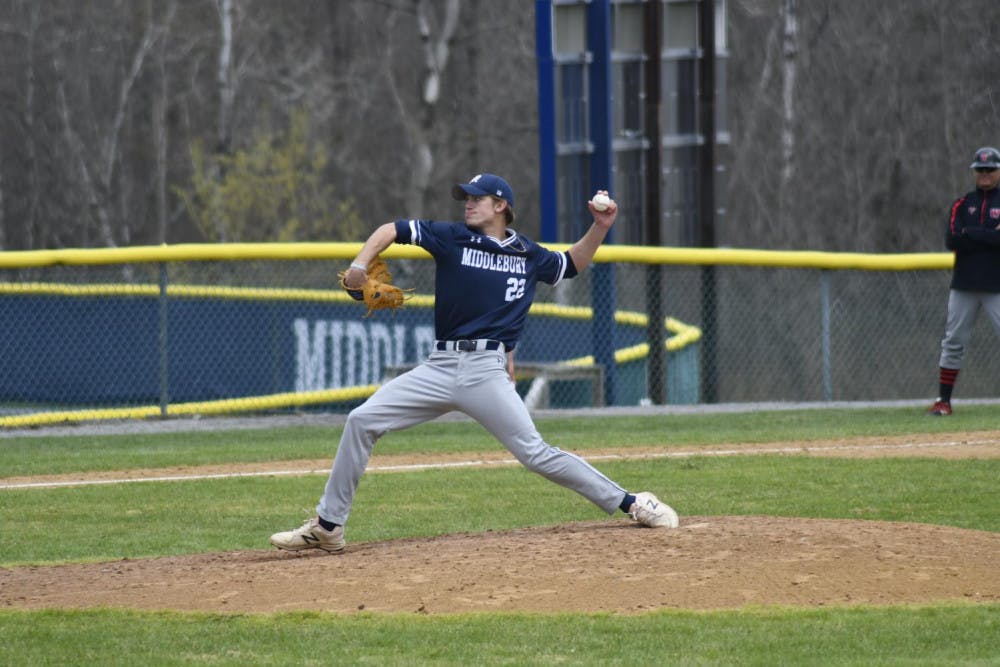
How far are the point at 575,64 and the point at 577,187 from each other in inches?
48.7

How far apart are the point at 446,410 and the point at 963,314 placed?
22.0ft

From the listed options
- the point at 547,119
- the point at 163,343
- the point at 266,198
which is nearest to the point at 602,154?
the point at 547,119

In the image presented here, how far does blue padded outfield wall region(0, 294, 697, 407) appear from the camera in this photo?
16.4 metres

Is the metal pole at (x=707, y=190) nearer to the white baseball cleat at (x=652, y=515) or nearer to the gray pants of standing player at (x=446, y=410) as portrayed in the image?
the white baseball cleat at (x=652, y=515)

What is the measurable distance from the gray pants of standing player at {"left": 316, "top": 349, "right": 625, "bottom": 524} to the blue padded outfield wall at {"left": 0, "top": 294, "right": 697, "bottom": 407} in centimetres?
912

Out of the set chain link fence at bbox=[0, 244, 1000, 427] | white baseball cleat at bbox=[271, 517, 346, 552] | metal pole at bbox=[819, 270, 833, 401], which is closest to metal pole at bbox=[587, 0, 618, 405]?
chain link fence at bbox=[0, 244, 1000, 427]

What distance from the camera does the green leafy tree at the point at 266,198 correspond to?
100ft

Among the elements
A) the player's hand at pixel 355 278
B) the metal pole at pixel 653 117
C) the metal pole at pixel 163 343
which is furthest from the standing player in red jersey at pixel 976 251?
the player's hand at pixel 355 278

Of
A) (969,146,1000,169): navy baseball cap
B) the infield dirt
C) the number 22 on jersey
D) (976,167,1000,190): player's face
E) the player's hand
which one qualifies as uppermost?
(969,146,1000,169): navy baseball cap

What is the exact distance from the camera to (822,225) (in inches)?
1227

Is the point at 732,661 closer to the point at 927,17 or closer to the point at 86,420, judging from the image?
the point at 86,420

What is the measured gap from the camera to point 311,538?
7.57 metres

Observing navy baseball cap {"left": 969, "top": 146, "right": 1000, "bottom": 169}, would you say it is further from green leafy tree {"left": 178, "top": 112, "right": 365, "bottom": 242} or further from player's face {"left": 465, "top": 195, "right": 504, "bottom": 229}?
green leafy tree {"left": 178, "top": 112, "right": 365, "bottom": 242}

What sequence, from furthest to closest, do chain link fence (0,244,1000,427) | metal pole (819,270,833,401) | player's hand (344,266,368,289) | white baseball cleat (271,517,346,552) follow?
chain link fence (0,244,1000,427) < metal pole (819,270,833,401) < white baseball cleat (271,517,346,552) < player's hand (344,266,368,289)
